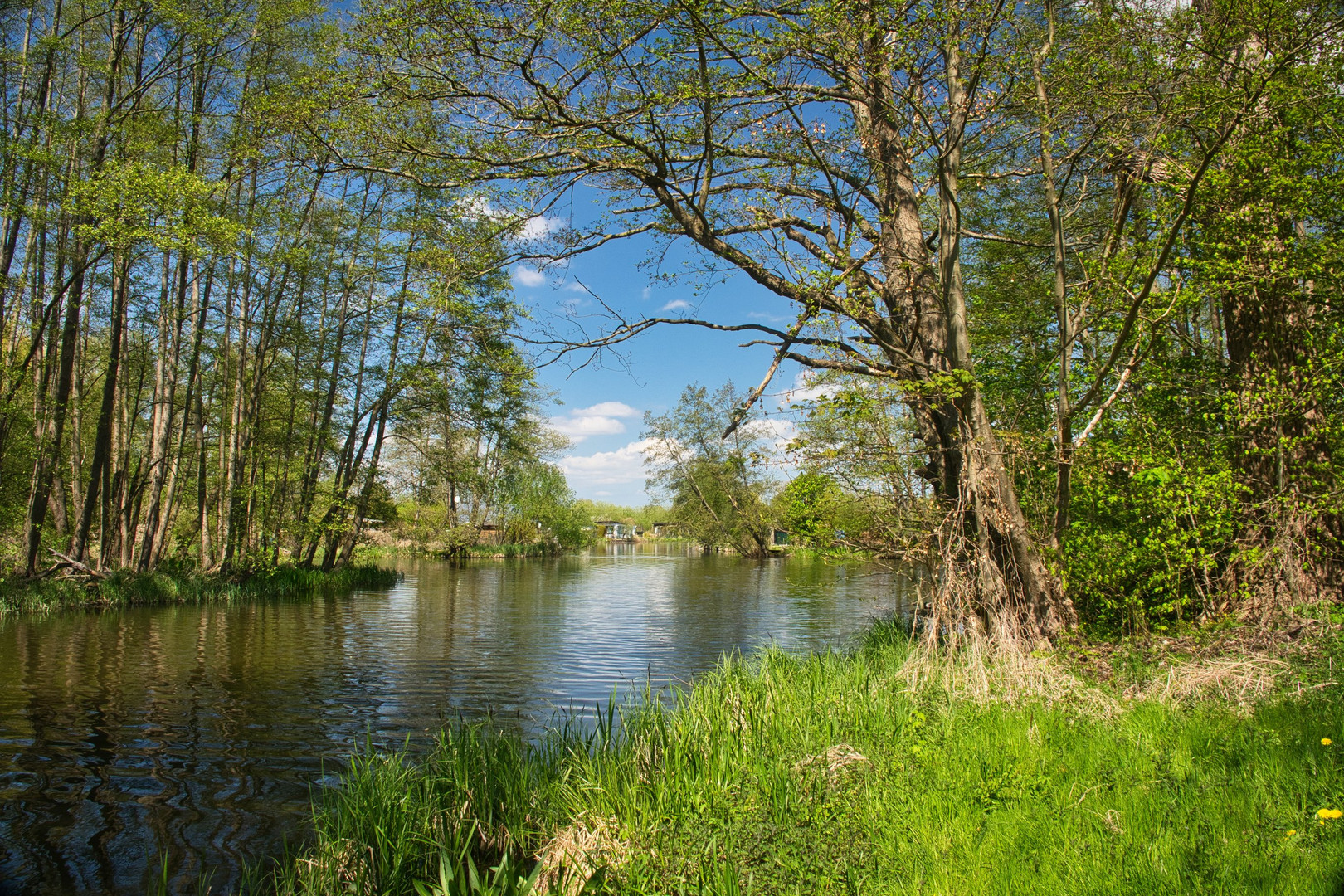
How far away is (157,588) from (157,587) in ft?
0.06

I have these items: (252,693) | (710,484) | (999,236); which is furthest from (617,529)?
(999,236)

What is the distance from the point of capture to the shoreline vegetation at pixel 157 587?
14.7 metres

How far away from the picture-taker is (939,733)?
4.60m

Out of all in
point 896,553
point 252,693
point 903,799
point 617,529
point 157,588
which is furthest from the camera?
point 617,529

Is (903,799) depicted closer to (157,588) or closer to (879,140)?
(879,140)

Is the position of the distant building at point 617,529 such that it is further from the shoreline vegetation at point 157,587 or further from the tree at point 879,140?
the tree at point 879,140

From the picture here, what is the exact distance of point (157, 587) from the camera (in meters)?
16.9

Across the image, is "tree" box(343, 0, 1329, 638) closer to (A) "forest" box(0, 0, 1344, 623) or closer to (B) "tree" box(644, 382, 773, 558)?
(A) "forest" box(0, 0, 1344, 623)

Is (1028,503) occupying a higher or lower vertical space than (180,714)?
higher

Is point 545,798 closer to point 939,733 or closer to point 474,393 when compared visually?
point 939,733

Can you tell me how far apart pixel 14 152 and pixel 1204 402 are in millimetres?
22065

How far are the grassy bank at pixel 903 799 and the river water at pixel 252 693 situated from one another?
121 centimetres

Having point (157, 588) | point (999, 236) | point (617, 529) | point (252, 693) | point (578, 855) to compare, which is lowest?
point (617, 529)

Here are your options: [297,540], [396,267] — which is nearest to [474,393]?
[396,267]
